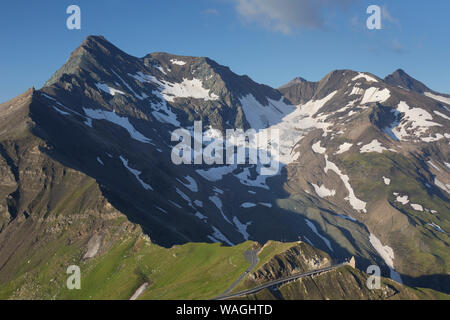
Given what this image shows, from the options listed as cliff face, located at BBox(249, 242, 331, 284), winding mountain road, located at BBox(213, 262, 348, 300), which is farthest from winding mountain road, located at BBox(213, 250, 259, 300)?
cliff face, located at BBox(249, 242, 331, 284)

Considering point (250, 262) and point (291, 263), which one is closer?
point (291, 263)

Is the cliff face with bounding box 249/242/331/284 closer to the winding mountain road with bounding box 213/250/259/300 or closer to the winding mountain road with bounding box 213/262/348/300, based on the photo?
the winding mountain road with bounding box 213/262/348/300

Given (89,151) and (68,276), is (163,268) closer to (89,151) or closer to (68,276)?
(68,276)

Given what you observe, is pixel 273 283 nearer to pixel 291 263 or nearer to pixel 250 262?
pixel 291 263

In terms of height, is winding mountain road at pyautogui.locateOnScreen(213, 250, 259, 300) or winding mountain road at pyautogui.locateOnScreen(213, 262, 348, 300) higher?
winding mountain road at pyautogui.locateOnScreen(213, 250, 259, 300)

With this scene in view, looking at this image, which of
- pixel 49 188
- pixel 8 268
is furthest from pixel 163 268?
pixel 49 188

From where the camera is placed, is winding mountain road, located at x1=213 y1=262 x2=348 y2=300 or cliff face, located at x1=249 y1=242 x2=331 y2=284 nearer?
winding mountain road, located at x1=213 y1=262 x2=348 y2=300

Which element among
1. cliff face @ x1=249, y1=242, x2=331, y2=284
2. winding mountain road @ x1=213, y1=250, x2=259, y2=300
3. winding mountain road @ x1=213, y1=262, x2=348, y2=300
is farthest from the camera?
cliff face @ x1=249, y1=242, x2=331, y2=284

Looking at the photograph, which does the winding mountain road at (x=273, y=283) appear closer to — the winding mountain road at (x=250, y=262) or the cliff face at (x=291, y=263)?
the winding mountain road at (x=250, y=262)

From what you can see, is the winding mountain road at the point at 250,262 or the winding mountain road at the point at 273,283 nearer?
the winding mountain road at the point at 273,283

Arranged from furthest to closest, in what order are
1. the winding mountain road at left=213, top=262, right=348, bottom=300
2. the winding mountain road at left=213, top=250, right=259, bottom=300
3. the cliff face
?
the cliff face < the winding mountain road at left=213, top=250, right=259, bottom=300 < the winding mountain road at left=213, top=262, right=348, bottom=300

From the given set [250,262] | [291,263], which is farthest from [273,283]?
[250,262]

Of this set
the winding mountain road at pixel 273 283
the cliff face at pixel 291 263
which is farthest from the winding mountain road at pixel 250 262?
the cliff face at pixel 291 263
